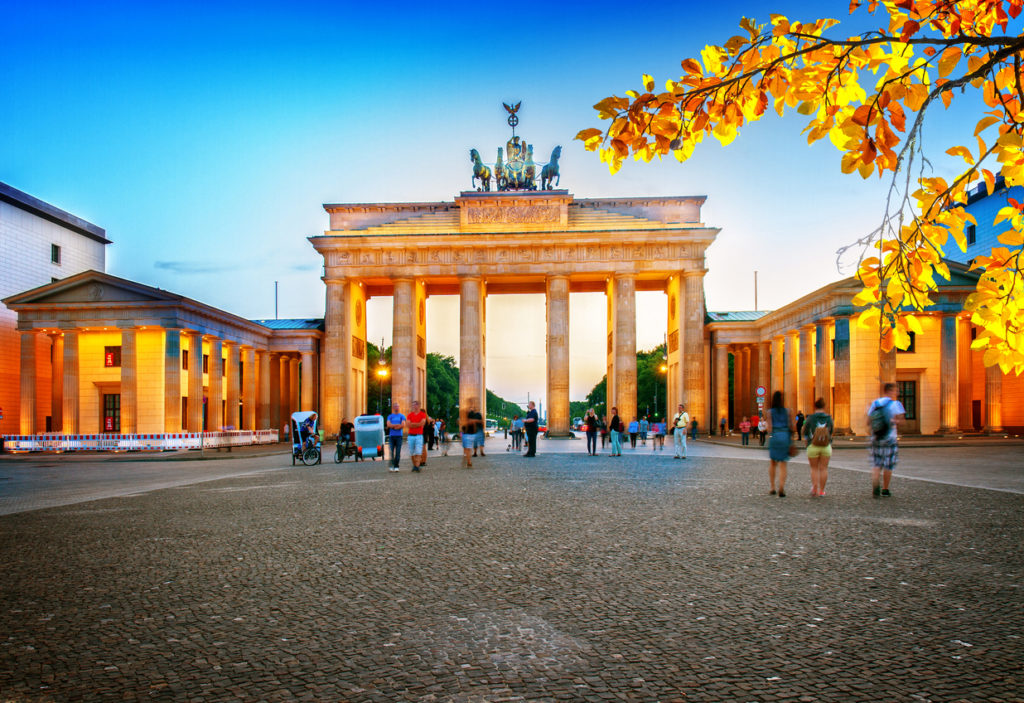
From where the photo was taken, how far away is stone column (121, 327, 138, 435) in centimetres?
4600

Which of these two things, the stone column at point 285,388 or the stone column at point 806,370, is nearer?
the stone column at point 806,370

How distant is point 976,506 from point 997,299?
10133 mm

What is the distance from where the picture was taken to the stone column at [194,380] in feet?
160

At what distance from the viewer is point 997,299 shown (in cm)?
347

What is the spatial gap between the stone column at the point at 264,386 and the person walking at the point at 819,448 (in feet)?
183

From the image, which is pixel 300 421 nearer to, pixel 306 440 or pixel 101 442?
pixel 306 440

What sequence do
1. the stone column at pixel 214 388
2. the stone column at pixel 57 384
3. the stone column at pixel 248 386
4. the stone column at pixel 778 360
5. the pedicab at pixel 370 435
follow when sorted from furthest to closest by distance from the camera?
the stone column at pixel 248 386
the stone column at pixel 778 360
the stone column at pixel 214 388
the stone column at pixel 57 384
the pedicab at pixel 370 435

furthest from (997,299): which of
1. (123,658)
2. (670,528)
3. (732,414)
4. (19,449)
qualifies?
(732,414)

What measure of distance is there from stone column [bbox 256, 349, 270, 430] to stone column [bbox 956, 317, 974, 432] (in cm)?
5045

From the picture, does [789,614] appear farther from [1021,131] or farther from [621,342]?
[621,342]

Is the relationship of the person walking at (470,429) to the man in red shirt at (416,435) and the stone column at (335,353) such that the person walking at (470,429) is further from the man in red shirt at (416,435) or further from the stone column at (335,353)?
the stone column at (335,353)

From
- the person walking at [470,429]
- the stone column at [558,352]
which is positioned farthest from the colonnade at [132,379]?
the person walking at [470,429]

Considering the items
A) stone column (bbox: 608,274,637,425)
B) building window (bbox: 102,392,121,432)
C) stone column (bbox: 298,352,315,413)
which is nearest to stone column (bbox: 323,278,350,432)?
stone column (bbox: 298,352,315,413)

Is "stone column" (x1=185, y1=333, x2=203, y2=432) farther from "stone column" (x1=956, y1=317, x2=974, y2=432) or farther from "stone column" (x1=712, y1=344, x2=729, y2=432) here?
"stone column" (x1=956, y1=317, x2=974, y2=432)
